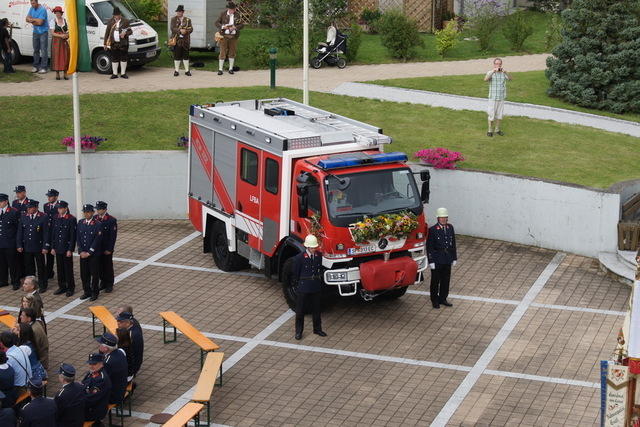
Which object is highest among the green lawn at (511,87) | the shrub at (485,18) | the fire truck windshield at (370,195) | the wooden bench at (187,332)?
the shrub at (485,18)

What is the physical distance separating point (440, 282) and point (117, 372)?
6.69m

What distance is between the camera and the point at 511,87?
30828 mm

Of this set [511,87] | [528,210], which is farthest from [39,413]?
[511,87]

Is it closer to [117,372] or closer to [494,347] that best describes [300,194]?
[494,347]

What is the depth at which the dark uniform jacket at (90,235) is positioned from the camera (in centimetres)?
1989

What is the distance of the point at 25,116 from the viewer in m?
26.9

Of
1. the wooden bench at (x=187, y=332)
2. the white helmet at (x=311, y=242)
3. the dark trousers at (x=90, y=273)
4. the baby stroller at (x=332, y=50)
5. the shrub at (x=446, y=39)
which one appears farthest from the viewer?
the shrub at (x=446, y=39)

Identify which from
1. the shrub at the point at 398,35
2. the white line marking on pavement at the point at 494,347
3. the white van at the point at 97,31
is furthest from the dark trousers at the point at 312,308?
the shrub at the point at 398,35

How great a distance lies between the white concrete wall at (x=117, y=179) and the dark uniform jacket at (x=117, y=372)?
919 cm

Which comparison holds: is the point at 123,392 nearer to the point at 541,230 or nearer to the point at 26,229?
the point at 26,229

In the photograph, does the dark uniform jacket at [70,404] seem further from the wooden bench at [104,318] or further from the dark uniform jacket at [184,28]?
the dark uniform jacket at [184,28]

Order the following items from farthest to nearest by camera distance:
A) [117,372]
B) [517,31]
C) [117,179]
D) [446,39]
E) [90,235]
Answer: [517,31] → [446,39] → [117,179] → [90,235] → [117,372]

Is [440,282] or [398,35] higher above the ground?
[398,35]

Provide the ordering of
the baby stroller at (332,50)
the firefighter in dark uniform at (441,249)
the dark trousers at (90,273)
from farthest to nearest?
the baby stroller at (332,50) → the dark trousers at (90,273) → the firefighter in dark uniform at (441,249)
